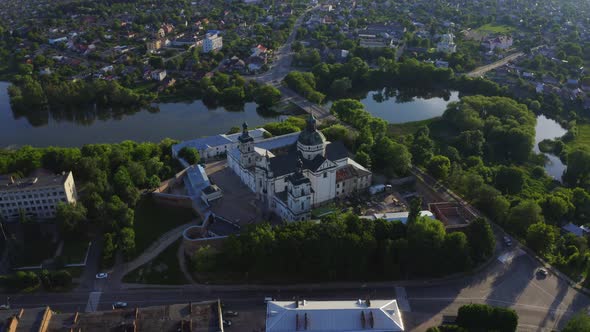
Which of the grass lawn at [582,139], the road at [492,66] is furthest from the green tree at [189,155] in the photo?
the road at [492,66]

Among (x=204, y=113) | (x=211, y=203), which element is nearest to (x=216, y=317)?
(x=211, y=203)

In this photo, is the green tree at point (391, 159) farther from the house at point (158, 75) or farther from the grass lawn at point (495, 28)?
the grass lawn at point (495, 28)

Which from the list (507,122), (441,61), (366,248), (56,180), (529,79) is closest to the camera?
(366,248)

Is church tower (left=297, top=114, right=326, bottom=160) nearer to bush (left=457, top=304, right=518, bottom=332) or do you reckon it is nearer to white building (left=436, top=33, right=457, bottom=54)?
bush (left=457, top=304, right=518, bottom=332)

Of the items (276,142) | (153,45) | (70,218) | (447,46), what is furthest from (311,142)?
(447,46)

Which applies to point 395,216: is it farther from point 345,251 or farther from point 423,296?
point 423,296

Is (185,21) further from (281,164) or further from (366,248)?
(366,248)
